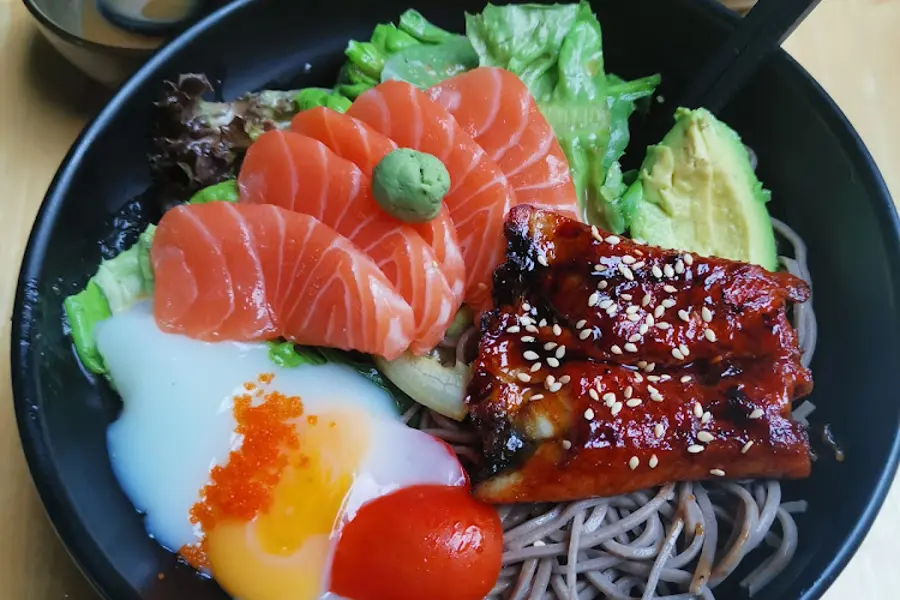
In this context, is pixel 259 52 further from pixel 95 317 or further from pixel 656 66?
pixel 656 66

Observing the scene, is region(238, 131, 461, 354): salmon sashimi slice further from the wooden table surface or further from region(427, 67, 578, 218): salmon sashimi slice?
the wooden table surface

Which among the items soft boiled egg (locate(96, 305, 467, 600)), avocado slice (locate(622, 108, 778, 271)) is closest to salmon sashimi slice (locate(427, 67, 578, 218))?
avocado slice (locate(622, 108, 778, 271))

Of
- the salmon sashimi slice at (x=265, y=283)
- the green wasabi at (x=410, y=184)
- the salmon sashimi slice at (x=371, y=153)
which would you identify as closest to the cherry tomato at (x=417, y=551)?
the salmon sashimi slice at (x=265, y=283)

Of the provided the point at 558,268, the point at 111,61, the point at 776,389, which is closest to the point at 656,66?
the point at 558,268

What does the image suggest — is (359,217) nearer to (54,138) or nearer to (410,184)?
(410,184)

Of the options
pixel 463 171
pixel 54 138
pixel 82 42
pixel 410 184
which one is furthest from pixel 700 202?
pixel 54 138
